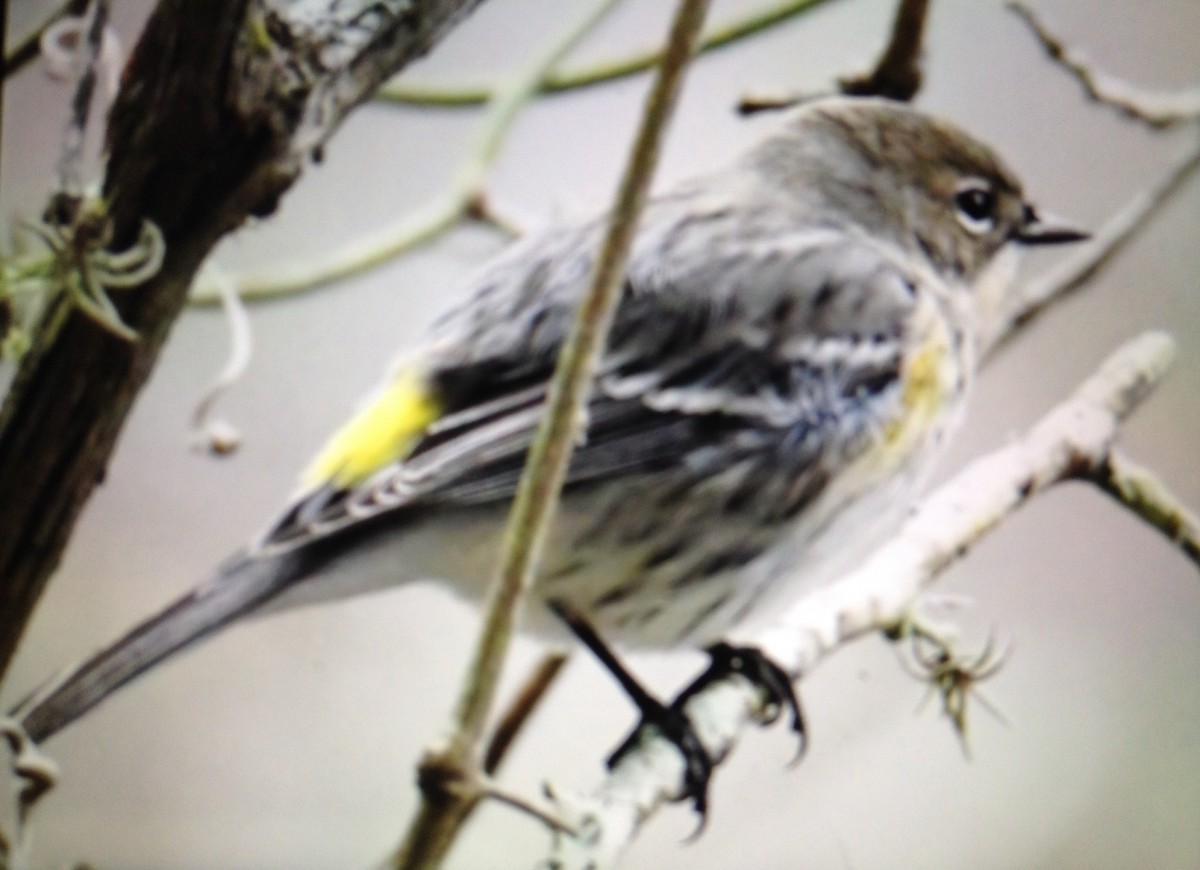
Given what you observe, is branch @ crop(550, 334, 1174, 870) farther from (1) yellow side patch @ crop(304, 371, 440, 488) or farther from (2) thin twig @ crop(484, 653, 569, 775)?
(1) yellow side patch @ crop(304, 371, 440, 488)

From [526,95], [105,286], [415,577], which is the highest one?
[526,95]

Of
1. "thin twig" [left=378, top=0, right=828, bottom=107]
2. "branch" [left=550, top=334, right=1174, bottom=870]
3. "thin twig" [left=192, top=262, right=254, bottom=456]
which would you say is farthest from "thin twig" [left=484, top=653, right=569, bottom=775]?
"thin twig" [left=378, top=0, right=828, bottom=107]

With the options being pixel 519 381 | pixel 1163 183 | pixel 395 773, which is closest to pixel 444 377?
pixel 519 381

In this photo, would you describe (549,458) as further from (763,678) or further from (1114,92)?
(1114,92)

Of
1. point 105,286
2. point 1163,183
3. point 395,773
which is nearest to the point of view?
point 105,286

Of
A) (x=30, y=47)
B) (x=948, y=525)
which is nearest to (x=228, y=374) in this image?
(x=30, y=47)

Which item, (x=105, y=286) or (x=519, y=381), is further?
(x=519, y=381)

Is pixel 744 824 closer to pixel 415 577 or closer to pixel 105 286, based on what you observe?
pixel 415 577

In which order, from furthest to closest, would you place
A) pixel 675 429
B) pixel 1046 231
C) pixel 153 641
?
pixel 1046 231, pixel 675 429, pixel 153 641
